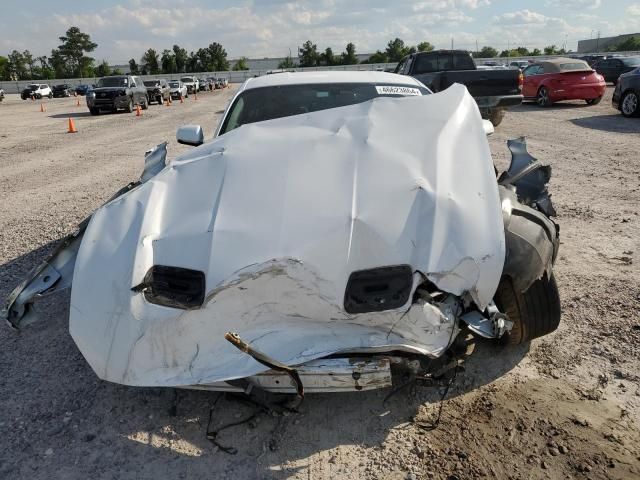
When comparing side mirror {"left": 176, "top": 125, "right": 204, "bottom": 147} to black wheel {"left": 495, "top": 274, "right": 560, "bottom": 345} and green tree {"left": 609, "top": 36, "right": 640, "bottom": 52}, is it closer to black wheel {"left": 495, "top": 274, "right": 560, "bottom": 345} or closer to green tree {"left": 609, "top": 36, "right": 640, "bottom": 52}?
black wheel {"left": 495, "top": 274, "right": 560, "bottom": 345}

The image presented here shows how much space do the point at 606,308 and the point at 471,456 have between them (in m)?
1.92

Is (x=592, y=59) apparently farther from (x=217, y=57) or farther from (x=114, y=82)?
(x=217, y=57)

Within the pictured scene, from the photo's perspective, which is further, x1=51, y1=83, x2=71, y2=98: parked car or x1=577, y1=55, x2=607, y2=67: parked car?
x1=51, y1=83, x2=71, y2=98: parked car

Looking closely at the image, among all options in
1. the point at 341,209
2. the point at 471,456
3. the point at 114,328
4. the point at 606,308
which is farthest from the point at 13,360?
the point at 606,308

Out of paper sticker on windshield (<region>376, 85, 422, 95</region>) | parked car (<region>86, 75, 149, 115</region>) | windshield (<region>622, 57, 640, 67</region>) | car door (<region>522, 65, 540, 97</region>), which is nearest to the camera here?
paper sticker on windshield (<region>376, 85, 422, 95</region>)

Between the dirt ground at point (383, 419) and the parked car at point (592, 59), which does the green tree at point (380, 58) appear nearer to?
the parked car at point (592, 59)

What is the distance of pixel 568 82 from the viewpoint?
53.0ft

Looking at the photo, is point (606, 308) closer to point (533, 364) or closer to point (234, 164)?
point (533, 364)

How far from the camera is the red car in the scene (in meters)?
16.0

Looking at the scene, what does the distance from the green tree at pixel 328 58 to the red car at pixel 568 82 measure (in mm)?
64354

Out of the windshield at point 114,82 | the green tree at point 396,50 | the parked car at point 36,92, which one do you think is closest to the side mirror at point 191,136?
the windshield at point 114,82

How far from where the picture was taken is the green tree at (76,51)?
280ft

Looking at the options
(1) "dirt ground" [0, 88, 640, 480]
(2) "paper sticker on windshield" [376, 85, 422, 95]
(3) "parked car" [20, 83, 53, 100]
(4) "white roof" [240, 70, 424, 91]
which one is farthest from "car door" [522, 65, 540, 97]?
(3) "parked car" [20, 83, 53, 100]

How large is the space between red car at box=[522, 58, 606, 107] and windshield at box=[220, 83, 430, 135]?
1391 centimetres
